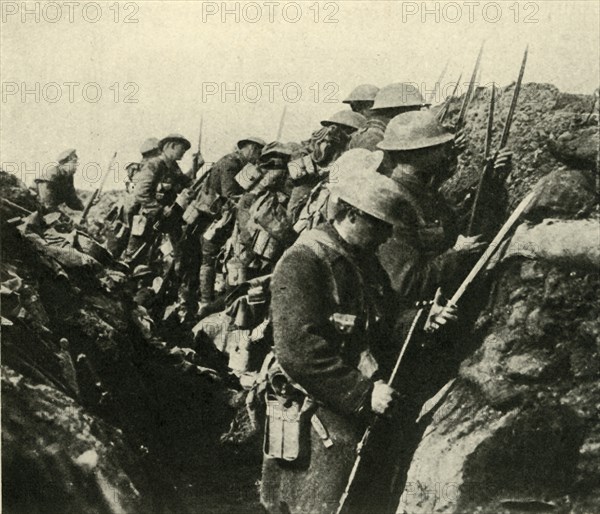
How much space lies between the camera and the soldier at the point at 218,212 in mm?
6715

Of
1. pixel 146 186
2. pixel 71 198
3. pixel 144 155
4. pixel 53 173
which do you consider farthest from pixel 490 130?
pixel 71 198

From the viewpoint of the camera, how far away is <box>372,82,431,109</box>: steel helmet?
4.89 meters

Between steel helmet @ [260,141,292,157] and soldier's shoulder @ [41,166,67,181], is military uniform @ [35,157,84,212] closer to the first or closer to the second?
soldier's shoulder @ [41,166,67,181]

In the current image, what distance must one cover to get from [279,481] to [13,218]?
A: 8.03 feet

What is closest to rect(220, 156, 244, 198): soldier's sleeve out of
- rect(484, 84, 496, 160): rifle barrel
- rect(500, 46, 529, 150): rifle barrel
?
rect(484, 84, 496, 160): rifle barrel

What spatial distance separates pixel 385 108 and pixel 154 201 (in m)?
3.27

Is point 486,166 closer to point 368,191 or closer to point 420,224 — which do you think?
point 420,224

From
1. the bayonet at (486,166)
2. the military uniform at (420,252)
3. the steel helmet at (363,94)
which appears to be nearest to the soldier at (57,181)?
the steel helmet at (363,94)

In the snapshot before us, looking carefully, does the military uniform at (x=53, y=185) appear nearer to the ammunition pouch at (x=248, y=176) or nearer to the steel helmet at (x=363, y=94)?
the ammunition pouch at (x=248, y=176)

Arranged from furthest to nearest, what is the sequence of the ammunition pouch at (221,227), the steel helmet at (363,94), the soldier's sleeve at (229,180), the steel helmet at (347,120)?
the ammunition pouch at (221,227) < the soldier's sleeve at (229,180) < the steel helmet at (347,120) < the steel helmet at (363,94)

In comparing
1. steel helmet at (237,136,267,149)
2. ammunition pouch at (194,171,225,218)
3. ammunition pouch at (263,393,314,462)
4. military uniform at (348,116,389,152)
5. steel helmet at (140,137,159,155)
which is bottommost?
ammunition pouch at (263,393,314,462)

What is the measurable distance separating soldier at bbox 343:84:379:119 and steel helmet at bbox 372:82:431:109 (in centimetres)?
7

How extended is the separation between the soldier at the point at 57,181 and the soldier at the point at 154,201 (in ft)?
2.52

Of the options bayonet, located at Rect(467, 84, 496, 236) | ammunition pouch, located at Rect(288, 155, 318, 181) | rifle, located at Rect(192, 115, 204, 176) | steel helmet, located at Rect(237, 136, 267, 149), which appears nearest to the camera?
bayonet, located at Rect(467, 84, 496, 236)
